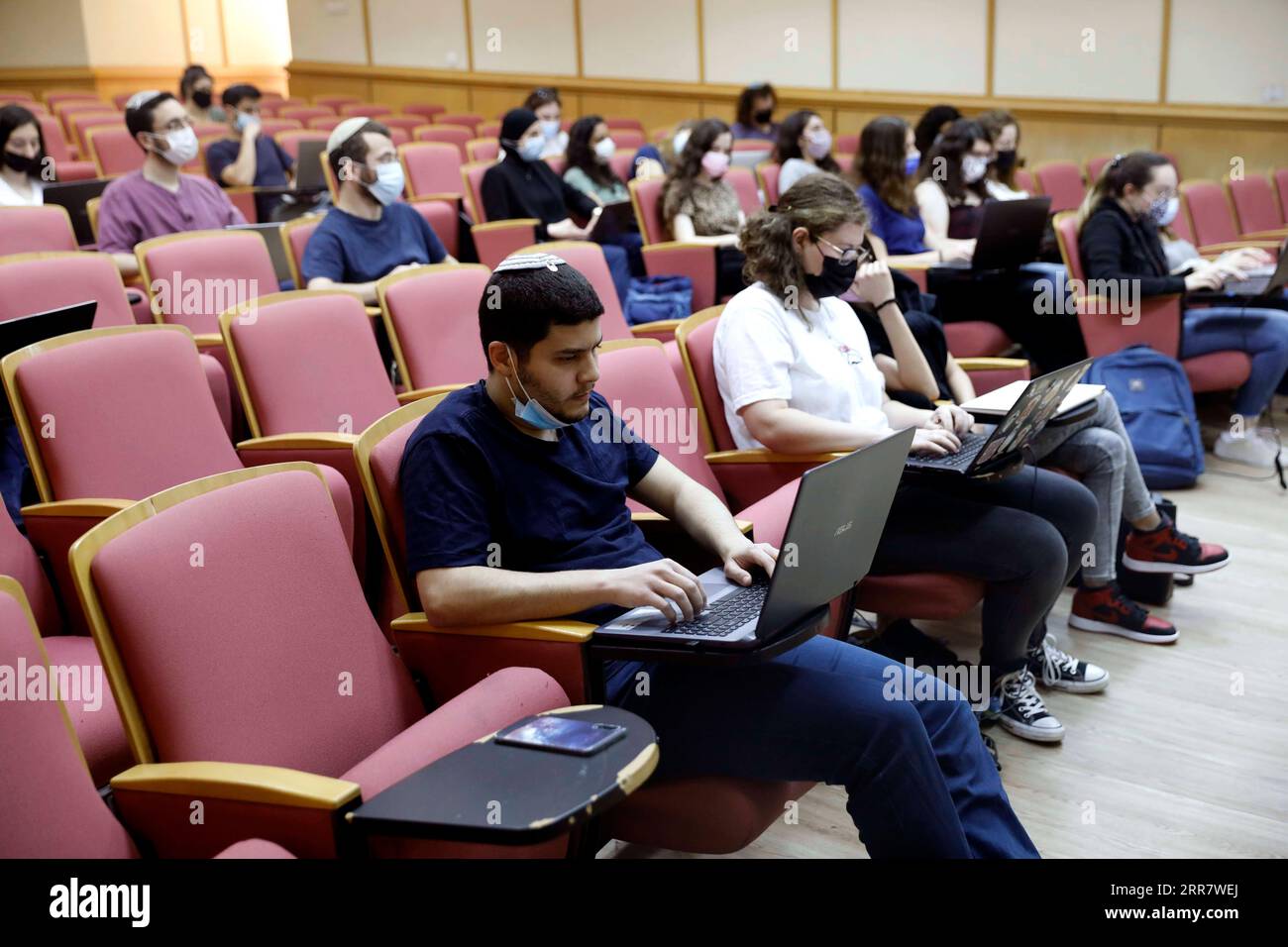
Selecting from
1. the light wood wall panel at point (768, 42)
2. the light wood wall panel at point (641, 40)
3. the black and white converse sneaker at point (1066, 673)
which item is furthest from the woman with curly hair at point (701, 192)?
the light wood wall panel at point (641, 40)

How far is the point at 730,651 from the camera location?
1564 mm

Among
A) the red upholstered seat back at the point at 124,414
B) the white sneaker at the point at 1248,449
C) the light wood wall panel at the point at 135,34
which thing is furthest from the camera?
the light wood wall panel at the point at 135,34

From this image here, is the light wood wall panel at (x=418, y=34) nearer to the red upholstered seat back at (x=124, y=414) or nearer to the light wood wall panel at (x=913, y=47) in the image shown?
the light wood wall panel at (x=913, y=47)

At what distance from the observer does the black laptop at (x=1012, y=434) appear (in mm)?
2236

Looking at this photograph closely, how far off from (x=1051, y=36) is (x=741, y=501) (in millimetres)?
6279

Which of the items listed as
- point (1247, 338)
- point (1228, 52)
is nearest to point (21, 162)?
point (1247, 338)

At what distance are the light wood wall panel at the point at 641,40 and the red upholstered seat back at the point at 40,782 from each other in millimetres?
8820

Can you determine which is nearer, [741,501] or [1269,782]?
[1269,782]

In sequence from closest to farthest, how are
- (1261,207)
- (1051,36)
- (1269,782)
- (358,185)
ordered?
1. (1269,782)
2. (358,185)
3. (1261,207)
4. (1051,36)

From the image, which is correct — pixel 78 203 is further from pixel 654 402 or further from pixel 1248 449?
pixel 1248 449

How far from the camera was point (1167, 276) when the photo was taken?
409 centimetres
